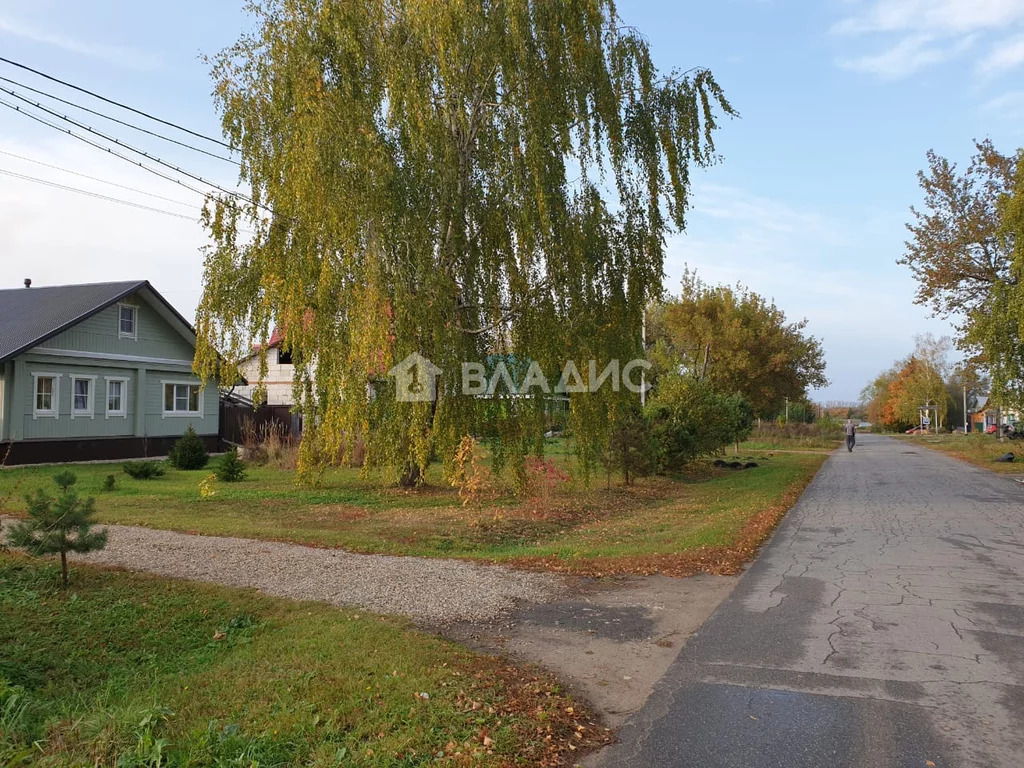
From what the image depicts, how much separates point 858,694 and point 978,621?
2.51m

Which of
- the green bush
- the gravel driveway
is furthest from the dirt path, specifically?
the green bush

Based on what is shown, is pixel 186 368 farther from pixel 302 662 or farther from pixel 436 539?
pixel 302 662

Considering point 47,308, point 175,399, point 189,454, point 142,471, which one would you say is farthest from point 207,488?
point 175,399

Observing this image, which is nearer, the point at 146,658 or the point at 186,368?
the point at 146,658

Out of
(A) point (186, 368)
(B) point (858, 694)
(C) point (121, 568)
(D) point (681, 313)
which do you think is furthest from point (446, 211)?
(D) point (681, 313)

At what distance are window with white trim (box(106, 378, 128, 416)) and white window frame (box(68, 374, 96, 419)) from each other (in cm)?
59

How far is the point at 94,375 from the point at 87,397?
0.71 metres

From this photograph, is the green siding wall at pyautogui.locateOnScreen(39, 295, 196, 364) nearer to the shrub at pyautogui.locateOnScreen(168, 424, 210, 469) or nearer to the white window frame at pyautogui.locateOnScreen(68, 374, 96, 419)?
the white window frame at pyautogui.locateOnScreen(68, 374, 96, 419)

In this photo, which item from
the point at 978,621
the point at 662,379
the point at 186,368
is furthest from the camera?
the point at 186,368

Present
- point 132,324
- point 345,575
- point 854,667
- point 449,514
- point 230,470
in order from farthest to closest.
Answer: point 132,324
point 230,470
point 449,514
point 345,575
point 854,667

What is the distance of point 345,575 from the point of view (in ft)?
26.8

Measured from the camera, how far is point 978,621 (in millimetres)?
6566

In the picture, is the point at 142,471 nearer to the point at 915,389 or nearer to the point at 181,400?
the point at 181,400

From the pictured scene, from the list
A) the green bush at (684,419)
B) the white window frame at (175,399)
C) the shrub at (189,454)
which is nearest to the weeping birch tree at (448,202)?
the green bush at (684,419)
